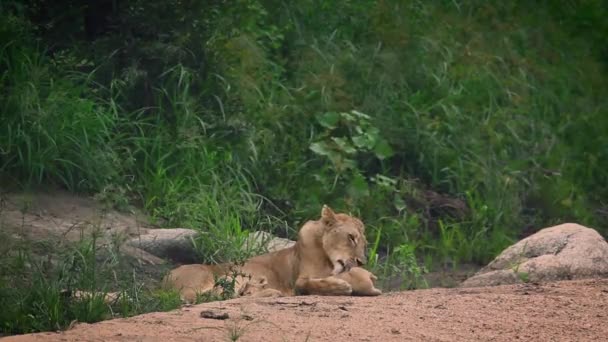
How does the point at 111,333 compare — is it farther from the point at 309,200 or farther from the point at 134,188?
Result: the point at 309,200

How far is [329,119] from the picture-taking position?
1218 centimetres

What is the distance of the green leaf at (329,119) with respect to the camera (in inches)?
478

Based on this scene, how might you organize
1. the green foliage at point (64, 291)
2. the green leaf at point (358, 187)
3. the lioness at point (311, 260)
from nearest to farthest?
the green foliage at point (64, 291) → the lioness at point (311, 260) → the green leaf at point (358, 187)

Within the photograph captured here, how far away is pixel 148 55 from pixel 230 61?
36.2 inches

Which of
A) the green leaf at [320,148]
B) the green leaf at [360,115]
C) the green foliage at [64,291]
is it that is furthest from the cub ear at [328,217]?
the green leaf at [360,115]

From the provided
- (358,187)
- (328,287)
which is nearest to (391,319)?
(328,287)

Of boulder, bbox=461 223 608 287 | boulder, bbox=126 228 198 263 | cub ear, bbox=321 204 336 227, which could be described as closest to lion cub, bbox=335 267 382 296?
cub ear, bbox=321 204 336 227

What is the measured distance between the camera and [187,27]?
37.0 ft

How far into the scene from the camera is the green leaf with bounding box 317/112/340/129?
1214cm

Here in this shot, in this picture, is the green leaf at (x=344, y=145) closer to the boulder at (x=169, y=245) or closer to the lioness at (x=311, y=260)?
the boulder at (x=169, y=245)

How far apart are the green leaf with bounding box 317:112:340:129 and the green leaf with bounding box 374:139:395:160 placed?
449 millimetres

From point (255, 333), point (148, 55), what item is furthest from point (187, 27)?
point (255, 333)

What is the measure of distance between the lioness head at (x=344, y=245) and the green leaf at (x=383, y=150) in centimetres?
327

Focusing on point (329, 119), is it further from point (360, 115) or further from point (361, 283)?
point (361, 283)
